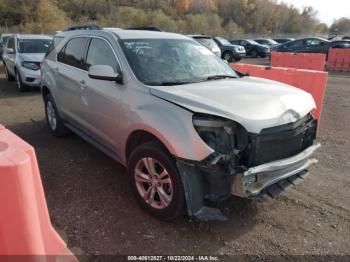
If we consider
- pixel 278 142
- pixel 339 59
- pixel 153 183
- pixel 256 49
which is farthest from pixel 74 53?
pixel 256 49

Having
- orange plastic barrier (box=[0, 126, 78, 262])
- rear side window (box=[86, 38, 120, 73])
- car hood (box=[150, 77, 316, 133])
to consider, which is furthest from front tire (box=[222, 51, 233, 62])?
Answer: orange plastic barrier (box=[0, 126, 78, 262])

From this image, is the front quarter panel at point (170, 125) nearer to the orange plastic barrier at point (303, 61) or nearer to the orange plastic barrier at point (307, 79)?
the orange plastic barrier at point (307, 79)

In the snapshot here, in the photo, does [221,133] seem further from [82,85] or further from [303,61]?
[303,61]

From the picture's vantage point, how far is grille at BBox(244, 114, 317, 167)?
9.57 ft

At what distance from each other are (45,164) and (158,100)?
8.09ft

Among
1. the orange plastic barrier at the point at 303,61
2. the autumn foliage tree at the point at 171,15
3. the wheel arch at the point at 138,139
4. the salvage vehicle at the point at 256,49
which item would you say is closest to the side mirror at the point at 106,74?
the wheel arch at the point at 138,139

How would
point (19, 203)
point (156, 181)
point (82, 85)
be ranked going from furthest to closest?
point (82, 85), point (156, 181), point (19, 203)

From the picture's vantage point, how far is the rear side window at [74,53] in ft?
15.5

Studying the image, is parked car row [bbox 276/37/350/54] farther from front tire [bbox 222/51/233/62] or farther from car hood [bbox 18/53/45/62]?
car hood [bbox 18/53/45/62]

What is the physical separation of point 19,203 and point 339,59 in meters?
20.2

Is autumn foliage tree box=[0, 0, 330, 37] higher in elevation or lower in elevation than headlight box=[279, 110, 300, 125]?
higher

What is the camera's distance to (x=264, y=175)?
2980 mm

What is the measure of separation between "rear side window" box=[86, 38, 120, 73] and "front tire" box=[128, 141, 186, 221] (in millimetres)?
1129

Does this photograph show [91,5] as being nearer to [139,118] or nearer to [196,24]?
[196,24]
